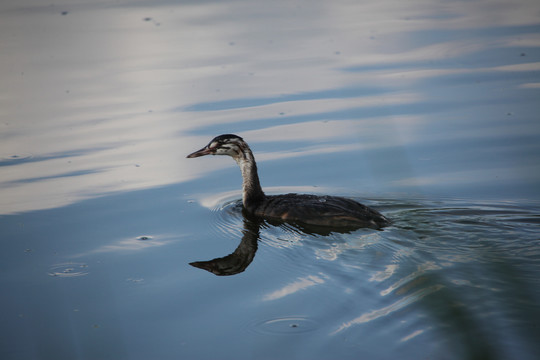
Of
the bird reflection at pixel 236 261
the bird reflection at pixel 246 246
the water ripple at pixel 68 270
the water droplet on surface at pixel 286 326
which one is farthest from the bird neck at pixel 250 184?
the water droplet on surface at pixel 286 326

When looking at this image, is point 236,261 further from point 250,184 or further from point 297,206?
point 250,184

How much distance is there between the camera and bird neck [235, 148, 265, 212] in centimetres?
784

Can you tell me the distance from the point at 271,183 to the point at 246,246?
203 cm

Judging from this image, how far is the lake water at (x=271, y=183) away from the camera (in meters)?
4.58

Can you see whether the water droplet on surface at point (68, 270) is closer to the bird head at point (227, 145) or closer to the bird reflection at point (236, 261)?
the bird reflection at point (236, 261)

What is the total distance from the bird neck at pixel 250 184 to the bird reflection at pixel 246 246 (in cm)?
13

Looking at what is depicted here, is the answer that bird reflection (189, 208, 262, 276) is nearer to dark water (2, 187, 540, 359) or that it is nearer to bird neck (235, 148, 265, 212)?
dark water (2, 187, 540, 359)

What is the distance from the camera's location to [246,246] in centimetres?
Result: 670

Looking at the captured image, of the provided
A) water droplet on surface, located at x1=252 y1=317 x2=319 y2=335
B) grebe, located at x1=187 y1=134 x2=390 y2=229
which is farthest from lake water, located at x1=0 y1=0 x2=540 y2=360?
grebe, located at x1=187 y1=134 x2=390 y2=229

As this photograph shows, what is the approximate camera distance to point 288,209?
23.8 ft

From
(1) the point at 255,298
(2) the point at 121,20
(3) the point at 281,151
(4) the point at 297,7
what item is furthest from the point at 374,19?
(1) the point at 255,298

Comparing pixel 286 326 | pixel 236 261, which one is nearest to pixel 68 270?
pixel 236 261

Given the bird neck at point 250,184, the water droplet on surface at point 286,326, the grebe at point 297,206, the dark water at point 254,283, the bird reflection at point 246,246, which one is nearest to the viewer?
the dark water at point 254,283

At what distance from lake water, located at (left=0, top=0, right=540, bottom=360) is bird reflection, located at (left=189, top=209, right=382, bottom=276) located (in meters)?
0.05
